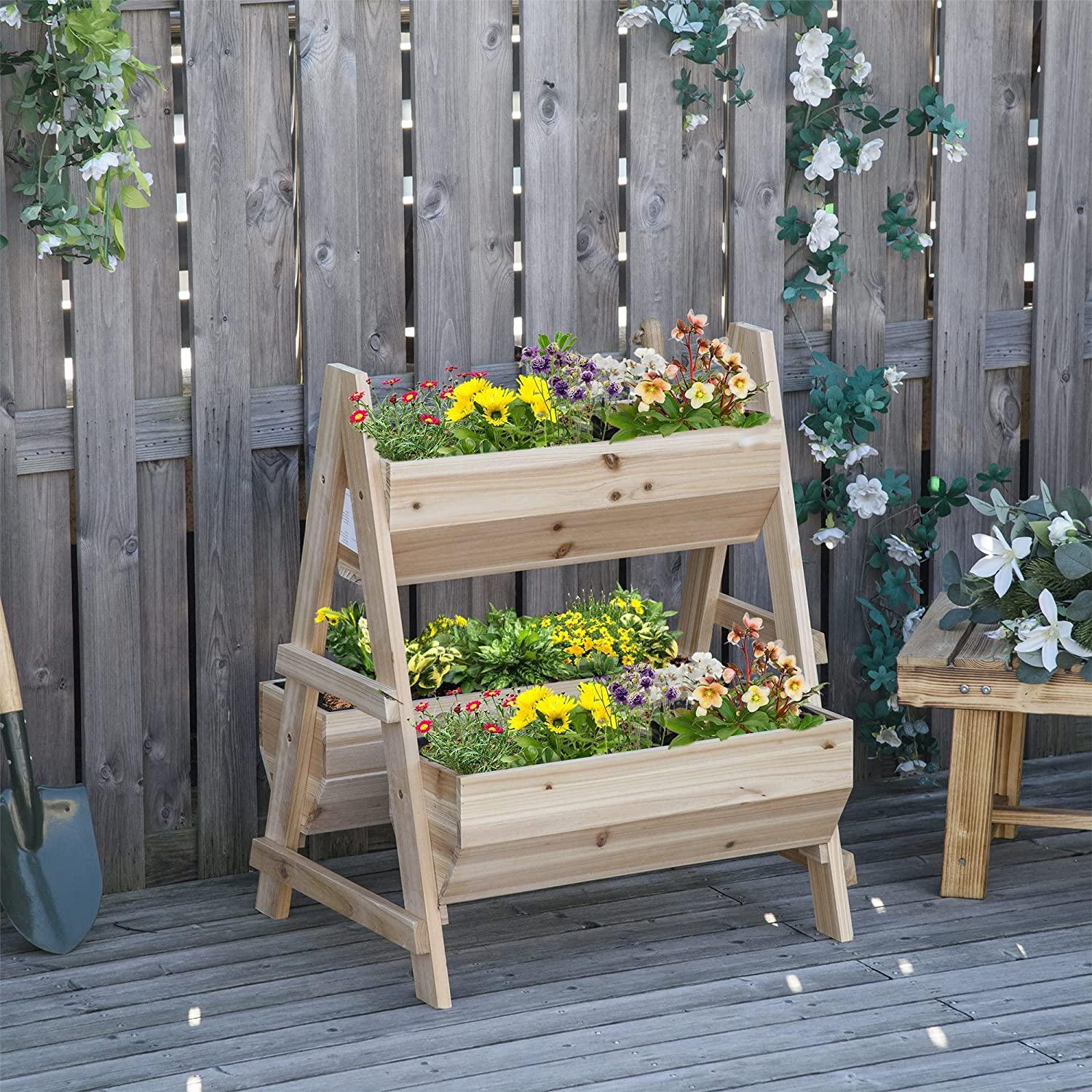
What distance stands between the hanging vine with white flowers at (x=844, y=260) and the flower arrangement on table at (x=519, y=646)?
25.1 inches

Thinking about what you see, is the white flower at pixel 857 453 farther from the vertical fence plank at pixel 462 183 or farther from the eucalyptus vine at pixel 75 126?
the eucalyptus vine at pixel 75 126

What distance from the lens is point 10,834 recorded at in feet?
10.7

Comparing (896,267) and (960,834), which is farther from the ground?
(896,267)

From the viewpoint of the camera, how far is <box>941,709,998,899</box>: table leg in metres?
3.47

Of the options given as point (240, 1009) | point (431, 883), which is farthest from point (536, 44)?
point (240, 1009)

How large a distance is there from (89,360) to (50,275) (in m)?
0.18

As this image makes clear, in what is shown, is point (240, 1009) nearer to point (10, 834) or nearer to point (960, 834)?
point (10, 834)

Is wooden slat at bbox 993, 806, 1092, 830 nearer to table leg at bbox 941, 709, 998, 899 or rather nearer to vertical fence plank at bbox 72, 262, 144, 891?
table leg at bbox 941, 709, 998, 899

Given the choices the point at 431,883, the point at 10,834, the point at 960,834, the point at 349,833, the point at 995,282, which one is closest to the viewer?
the point at 431,883

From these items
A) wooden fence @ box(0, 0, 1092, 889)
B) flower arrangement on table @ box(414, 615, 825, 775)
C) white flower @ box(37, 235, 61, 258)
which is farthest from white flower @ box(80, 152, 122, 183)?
flower arrangement on table @ box(414, 615, 825, 775)

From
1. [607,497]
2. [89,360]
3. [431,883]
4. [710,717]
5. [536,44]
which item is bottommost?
[431,883]

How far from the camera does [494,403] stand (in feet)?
10.0

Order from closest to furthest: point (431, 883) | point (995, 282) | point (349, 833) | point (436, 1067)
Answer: point (436, 1067) < point (431, 883) < point (349, 833) < point (995, 282)

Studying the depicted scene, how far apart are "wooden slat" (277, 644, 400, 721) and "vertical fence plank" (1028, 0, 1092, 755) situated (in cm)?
182
